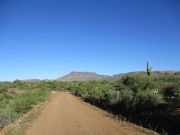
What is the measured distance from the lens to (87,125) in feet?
57.5

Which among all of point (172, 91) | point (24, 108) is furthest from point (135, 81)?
point (24, 108)

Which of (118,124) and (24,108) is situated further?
(24,108)

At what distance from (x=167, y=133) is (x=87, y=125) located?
15.6ft

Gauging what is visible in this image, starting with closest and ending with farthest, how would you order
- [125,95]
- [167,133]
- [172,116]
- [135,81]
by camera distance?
[167,133] → [172,116] → [125,95] → [135,81]

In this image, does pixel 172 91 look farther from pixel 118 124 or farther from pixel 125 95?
pixel 118 124

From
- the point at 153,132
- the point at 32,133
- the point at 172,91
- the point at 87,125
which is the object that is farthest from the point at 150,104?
the point at 32,133

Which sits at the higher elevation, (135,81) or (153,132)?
(135,81)

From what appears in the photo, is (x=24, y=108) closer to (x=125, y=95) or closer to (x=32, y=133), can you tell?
(x=125, y=95)

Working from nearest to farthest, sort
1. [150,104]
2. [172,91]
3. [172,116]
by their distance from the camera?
[172,116]
[150,104]
[172,91]

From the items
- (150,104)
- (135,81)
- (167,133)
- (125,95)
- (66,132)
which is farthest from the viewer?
(135,81)

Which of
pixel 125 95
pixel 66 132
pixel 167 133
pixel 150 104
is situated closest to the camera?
pixel 167 133

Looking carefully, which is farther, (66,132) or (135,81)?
(135,81)

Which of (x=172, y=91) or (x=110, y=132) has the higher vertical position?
(x=172, y=91)

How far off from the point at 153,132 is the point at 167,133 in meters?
0.70
